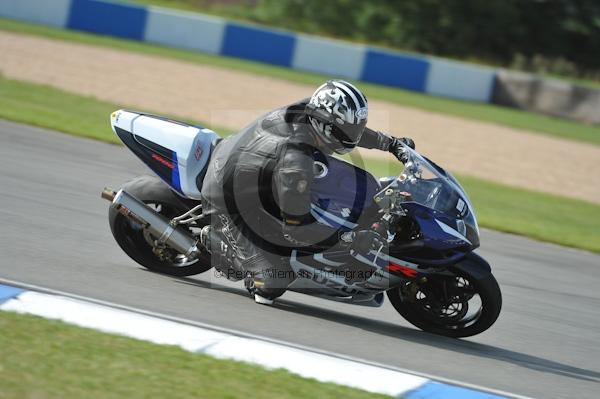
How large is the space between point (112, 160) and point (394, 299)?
5.15 meters

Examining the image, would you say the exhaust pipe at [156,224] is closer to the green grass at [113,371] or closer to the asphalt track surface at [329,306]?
the asphalt track surface at [329,306]

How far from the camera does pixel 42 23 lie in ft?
68.3

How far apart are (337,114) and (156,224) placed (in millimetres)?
1511

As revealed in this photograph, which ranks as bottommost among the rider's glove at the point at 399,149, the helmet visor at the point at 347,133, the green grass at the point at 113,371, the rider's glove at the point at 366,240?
the green grass at the point at 113,371

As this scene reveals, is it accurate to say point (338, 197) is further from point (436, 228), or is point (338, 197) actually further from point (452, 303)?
point (452, 303)

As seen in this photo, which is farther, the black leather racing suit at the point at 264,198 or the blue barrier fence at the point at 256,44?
the blue barrier fence at the point at 256,44

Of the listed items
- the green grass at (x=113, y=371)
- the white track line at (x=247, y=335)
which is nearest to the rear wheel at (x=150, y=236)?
the white track line at (x=247, y=335)

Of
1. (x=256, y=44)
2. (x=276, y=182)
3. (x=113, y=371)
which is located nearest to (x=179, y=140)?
(x=276, y=182)

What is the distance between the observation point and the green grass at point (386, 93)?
1923 cm

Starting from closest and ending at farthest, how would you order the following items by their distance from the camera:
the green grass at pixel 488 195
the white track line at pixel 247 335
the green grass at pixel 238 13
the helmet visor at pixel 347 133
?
the white track line at pixel 247 335 < the helmet visor at pixel 347 133 < the green grass at pixel 488 195 < the green grass at pixel 238 13

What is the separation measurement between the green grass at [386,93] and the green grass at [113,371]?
15.0 metres

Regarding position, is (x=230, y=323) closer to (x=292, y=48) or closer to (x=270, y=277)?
(x=270, y=277)

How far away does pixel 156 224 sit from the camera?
612 cm

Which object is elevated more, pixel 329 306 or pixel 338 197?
pixel 338 197
